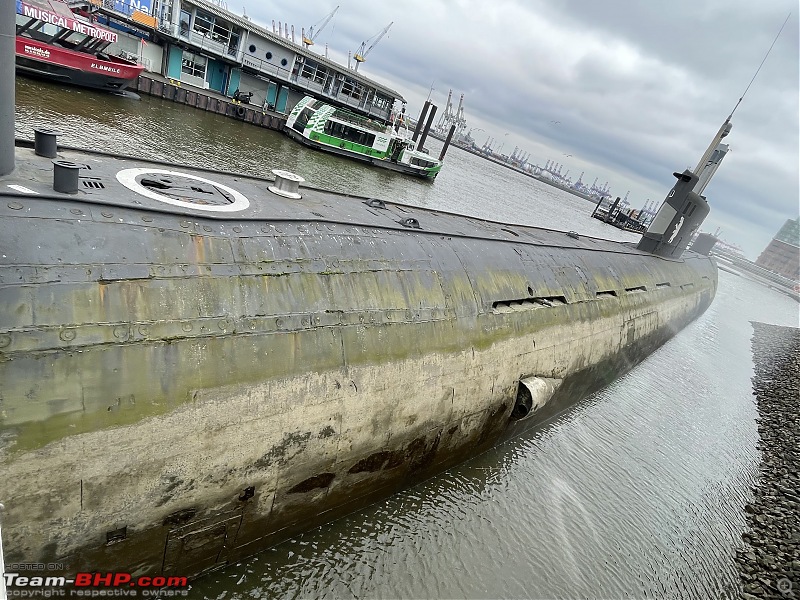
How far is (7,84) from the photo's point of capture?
510 centimetres

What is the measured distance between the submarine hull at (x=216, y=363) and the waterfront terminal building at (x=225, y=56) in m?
40.3

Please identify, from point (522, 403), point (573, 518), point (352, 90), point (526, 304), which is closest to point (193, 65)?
point (352, 90)

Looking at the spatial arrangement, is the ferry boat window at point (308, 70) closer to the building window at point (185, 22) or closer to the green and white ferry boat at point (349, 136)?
the green and white ferry boat at point (349, 136)

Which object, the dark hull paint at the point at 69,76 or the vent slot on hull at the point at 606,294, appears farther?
the dark hull paint at the point at 69,76

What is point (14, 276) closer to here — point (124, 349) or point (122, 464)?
point (124, 349)

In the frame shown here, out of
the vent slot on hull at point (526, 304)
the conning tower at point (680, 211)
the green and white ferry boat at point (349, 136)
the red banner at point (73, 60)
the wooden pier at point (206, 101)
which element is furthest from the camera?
the green and white ferry boat at point (349, 136)

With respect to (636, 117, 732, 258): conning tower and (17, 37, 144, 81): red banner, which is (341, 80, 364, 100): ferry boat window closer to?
(17, 37, 144, 81): red banner

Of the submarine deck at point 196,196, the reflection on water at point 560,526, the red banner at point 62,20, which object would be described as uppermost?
the red banner at point 62,20

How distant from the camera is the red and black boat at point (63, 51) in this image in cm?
2562

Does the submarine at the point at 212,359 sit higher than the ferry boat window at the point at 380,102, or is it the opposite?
the ferry boat window at the point at 380,102

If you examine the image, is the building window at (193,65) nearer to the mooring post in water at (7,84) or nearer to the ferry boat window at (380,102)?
the ferry boat window at (380,102)

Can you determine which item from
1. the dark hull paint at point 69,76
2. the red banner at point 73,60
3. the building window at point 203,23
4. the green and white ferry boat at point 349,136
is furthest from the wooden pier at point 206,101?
the building window at point 203,23

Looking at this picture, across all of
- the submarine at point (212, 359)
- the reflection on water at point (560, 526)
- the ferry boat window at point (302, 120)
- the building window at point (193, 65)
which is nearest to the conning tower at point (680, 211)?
the reflection on water at point (560, 526)

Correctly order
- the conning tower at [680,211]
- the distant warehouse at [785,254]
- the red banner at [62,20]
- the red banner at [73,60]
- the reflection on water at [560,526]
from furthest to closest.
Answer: the distant warehouse at [785,254], the conning tower at [680,211], the red banner at [73,60], the red banner at [62,20], the reflection on water at [560,526]
